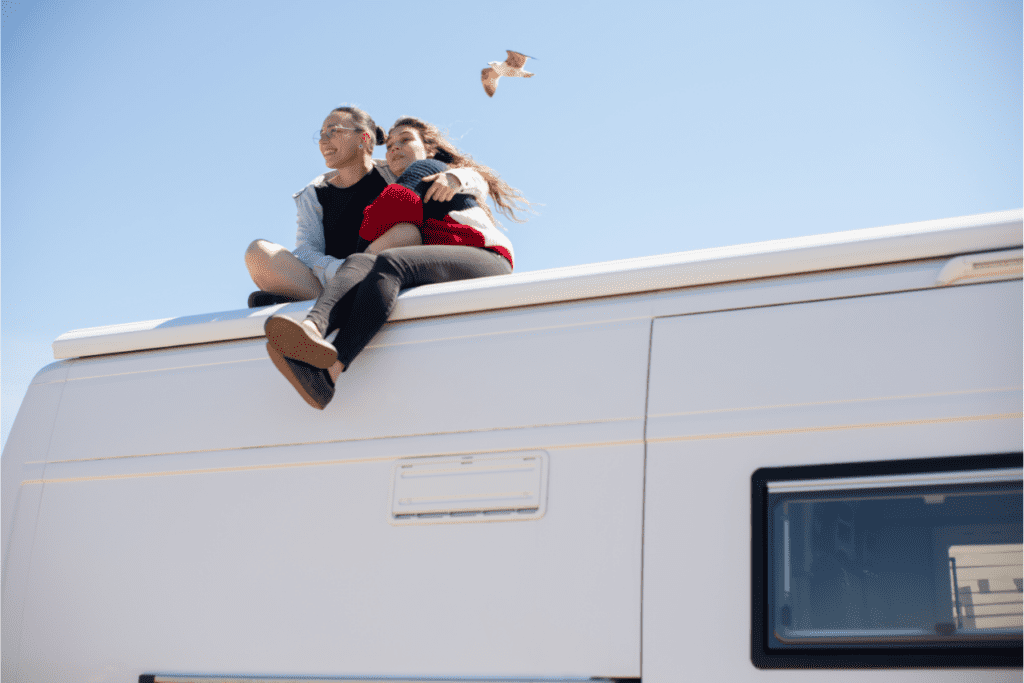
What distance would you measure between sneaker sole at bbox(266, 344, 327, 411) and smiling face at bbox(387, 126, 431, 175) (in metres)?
1.75

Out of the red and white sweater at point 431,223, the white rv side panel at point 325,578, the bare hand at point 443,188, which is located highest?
the bare hand at point 443,188

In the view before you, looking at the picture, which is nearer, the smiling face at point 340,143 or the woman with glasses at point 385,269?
the woman with glasses at point 385,269

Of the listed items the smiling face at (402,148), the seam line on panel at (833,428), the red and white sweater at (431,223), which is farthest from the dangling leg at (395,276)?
the smiling face at (402,148)

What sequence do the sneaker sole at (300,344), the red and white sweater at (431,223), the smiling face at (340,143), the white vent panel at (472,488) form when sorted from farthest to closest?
1. the smiling face at (340,143)
2. the red and white sweater at (431,223)
3. the sneaker sole at (300,344)
4. the white vent panel at (472,488)

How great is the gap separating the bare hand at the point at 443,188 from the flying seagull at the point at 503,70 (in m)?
0.98

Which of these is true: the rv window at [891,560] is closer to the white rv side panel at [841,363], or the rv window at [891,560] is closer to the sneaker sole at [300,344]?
the white rv side panel at [841,363]

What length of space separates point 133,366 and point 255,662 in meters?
1.12

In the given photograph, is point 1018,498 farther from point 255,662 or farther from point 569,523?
point 255,662

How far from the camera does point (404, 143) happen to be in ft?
13.9

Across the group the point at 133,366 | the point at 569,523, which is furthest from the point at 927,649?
the point at 133,366

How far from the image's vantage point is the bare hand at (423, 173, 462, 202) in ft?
11.5

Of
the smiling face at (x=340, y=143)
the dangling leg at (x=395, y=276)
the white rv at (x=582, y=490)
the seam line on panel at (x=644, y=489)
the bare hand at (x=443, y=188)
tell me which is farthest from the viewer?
the smiling face at (x=340, y=143)

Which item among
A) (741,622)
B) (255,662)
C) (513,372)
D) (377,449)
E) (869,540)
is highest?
(513,372)

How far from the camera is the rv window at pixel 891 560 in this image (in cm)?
190
